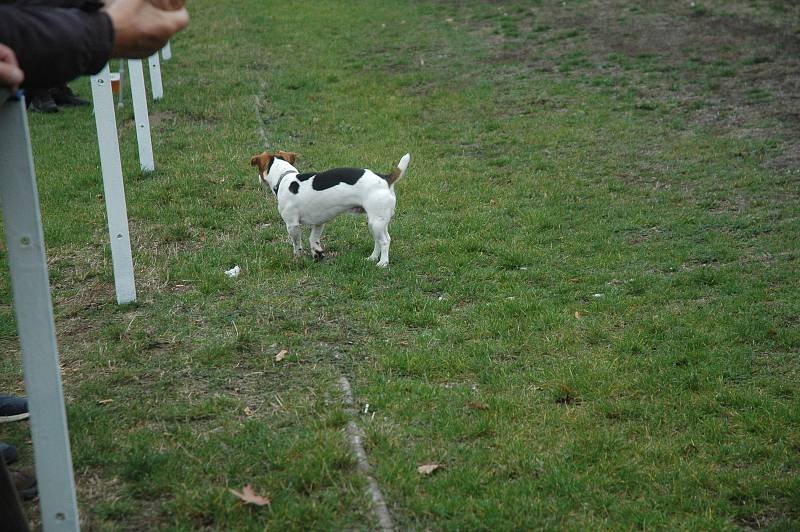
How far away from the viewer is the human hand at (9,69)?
7.33ft

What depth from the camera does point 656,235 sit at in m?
7.25

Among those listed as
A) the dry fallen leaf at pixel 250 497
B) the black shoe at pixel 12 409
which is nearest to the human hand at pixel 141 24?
the dry fallen leaf at pixel 250 497

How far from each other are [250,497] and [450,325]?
2.30 m

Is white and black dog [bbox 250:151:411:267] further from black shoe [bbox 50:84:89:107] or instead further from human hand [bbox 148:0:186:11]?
black shoe [bbox 50:84:89:107]

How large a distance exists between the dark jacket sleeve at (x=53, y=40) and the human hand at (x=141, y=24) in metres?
0.04

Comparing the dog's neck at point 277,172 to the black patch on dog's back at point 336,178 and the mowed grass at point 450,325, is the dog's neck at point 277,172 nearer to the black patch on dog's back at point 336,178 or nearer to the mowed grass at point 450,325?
the black patch on dog's back at point 336,178

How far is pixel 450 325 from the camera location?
18.3 feet

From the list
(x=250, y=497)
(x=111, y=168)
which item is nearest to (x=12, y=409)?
(x=250, y=497)

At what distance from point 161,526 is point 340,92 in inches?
386

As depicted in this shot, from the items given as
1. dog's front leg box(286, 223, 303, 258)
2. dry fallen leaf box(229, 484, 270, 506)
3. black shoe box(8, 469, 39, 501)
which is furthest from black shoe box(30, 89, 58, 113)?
dry fallen leaf box(229, 484, 270, 506)

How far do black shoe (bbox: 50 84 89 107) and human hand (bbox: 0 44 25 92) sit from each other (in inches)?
413

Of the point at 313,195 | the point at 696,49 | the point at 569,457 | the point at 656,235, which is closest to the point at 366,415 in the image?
the point at 569,457

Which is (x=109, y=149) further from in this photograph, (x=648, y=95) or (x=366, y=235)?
(x=648, y=95)

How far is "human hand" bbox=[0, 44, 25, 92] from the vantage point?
223 centimetres
